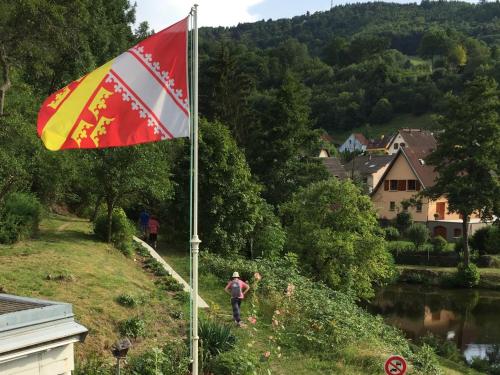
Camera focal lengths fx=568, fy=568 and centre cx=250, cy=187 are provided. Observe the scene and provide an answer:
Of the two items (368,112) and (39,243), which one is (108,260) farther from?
(368,112)

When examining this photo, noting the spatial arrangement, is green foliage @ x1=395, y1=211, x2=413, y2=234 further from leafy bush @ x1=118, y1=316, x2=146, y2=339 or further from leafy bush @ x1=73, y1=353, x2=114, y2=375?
leafy bush @ x1=73, y1=353, x2=114, y2=375

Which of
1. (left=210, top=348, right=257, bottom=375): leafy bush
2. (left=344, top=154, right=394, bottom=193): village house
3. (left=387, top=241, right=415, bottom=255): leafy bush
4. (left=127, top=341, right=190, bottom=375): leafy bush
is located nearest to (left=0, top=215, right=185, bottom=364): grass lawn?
(left=127, top=341, right=190, bottom=375): leafy bush

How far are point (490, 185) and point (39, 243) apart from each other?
3197 centimetres

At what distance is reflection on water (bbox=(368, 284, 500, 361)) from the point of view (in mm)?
27438

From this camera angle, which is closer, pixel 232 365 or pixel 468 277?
pixel 232 365

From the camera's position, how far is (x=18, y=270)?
49.9 feet

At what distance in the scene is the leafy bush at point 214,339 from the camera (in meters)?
12.3

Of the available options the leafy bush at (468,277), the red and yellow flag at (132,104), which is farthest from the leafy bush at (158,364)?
the leafy bush at (468,277)

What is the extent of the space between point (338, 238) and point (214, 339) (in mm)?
14029

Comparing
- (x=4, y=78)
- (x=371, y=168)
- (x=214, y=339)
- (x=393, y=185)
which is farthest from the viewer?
(x=371, y=168)

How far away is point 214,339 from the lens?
1252 centimetres

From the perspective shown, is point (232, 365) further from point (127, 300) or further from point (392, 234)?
point (392, 234)

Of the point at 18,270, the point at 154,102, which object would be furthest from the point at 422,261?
the point at 154,102

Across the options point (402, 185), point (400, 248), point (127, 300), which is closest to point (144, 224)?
point (127, 300)
